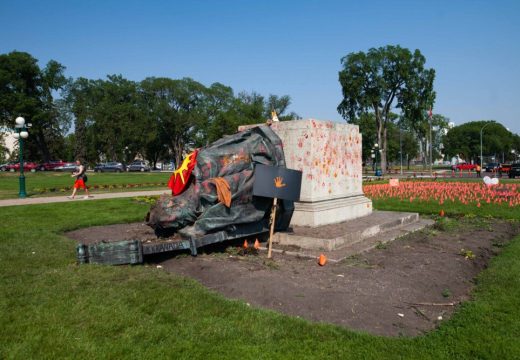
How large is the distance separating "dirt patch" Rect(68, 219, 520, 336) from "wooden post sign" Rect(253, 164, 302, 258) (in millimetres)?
909

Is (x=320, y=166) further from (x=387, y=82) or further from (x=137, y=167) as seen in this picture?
(x=137, y=167)

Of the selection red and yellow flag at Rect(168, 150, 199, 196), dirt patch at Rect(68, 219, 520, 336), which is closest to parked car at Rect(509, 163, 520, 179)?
dirt patch at Rect(68, 219, 520, 336)

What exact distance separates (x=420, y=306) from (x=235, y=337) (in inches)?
83.2

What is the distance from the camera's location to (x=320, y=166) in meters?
8.04

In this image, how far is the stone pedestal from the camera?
7.80m

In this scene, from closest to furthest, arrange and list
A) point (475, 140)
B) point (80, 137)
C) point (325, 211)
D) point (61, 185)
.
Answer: point (325, 211), point (61, 185), point (80, 137), point (475, 140)

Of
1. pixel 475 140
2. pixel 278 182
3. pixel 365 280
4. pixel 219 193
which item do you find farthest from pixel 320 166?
pixel 475 140

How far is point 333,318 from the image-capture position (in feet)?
13.4

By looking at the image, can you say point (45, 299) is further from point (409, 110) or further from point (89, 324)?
point (409, 110)

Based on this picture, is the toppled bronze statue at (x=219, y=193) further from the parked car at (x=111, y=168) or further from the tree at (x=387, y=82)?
the parked car at (x=111, y=168)

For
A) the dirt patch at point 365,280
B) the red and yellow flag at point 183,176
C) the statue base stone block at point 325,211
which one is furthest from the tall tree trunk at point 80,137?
the red and yellow flag at point 183,176

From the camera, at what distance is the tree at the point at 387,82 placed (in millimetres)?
52281

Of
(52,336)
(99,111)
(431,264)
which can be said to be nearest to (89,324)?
(52,336)

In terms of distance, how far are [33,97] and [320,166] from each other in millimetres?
70923
